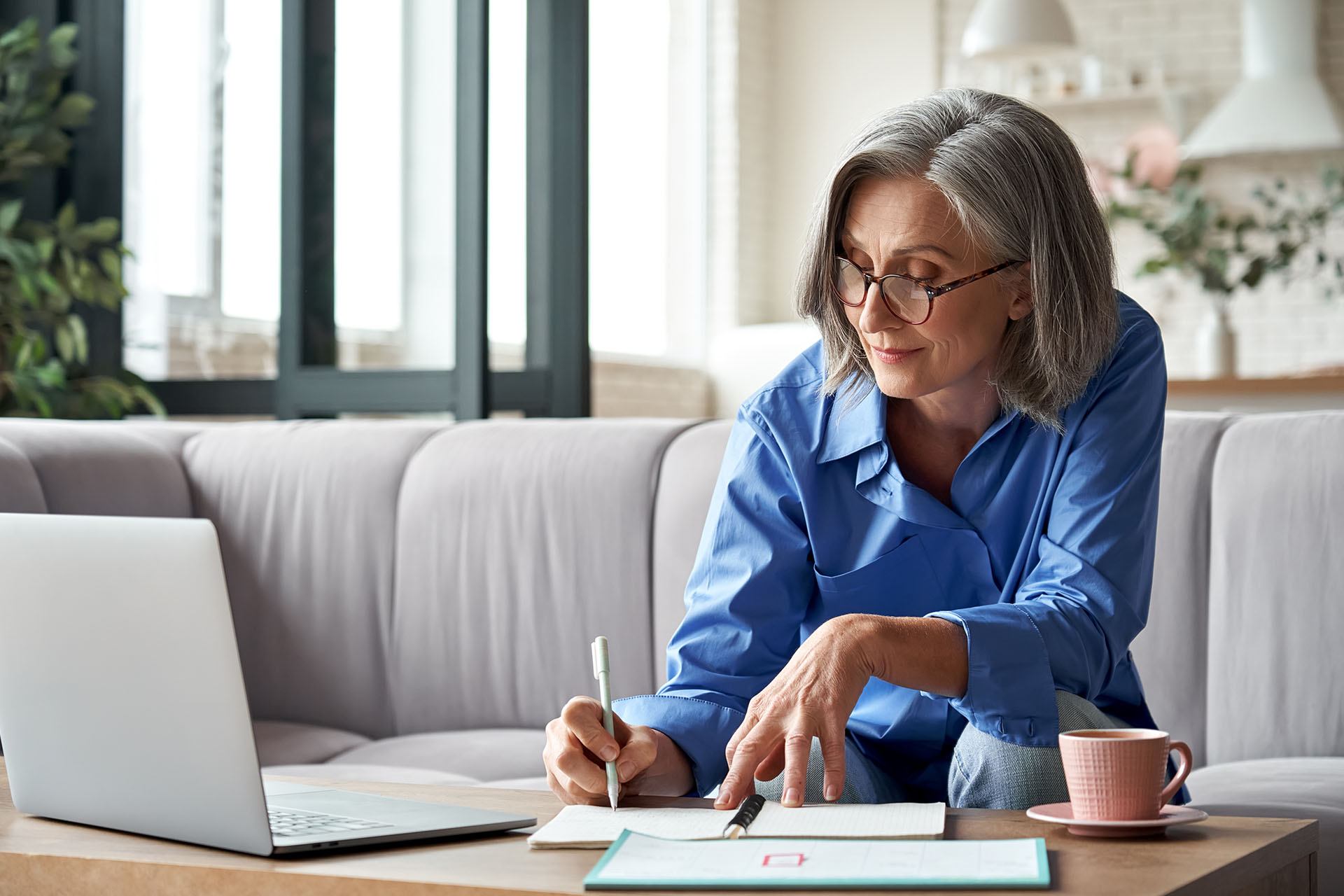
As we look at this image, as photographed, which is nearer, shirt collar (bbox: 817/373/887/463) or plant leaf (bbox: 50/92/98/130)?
shirt collar (bbox: 817/373/887/463)

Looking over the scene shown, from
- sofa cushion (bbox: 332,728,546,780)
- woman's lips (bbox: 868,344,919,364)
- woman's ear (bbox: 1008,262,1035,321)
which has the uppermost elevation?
woman's ear (bbox: 1008,262,1035,321)

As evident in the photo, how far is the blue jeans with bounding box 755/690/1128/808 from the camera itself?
128 cm

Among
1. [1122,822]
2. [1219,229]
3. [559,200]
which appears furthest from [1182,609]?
[1219,229]

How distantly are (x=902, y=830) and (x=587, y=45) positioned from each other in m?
2.89

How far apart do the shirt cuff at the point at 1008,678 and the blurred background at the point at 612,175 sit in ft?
2.37

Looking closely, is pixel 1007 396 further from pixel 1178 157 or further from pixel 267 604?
pixel 1178 157

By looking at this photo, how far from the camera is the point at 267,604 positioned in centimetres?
265

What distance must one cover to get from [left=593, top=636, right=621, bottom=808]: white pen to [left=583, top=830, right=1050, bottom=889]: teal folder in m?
0.16

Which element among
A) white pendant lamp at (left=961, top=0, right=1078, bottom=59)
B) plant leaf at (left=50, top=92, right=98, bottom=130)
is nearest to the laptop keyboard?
plant leaf at (left=50, top=92, right=98, bottom=130)

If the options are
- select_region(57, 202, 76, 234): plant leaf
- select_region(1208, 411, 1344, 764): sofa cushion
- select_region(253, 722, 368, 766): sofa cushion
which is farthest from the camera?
select_region(57, 202, 76, 234): plant leaf

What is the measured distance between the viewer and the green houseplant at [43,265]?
3.25m

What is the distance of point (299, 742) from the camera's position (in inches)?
94.3

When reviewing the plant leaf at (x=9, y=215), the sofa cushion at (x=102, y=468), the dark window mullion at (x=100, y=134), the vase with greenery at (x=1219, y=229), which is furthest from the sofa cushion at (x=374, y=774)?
the vase with greenery at (x=1219, y=229)

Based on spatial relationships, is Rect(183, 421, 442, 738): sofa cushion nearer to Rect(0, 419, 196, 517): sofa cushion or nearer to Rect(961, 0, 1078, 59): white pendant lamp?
Rect(0, 419, 196, 517): sofa cushion
